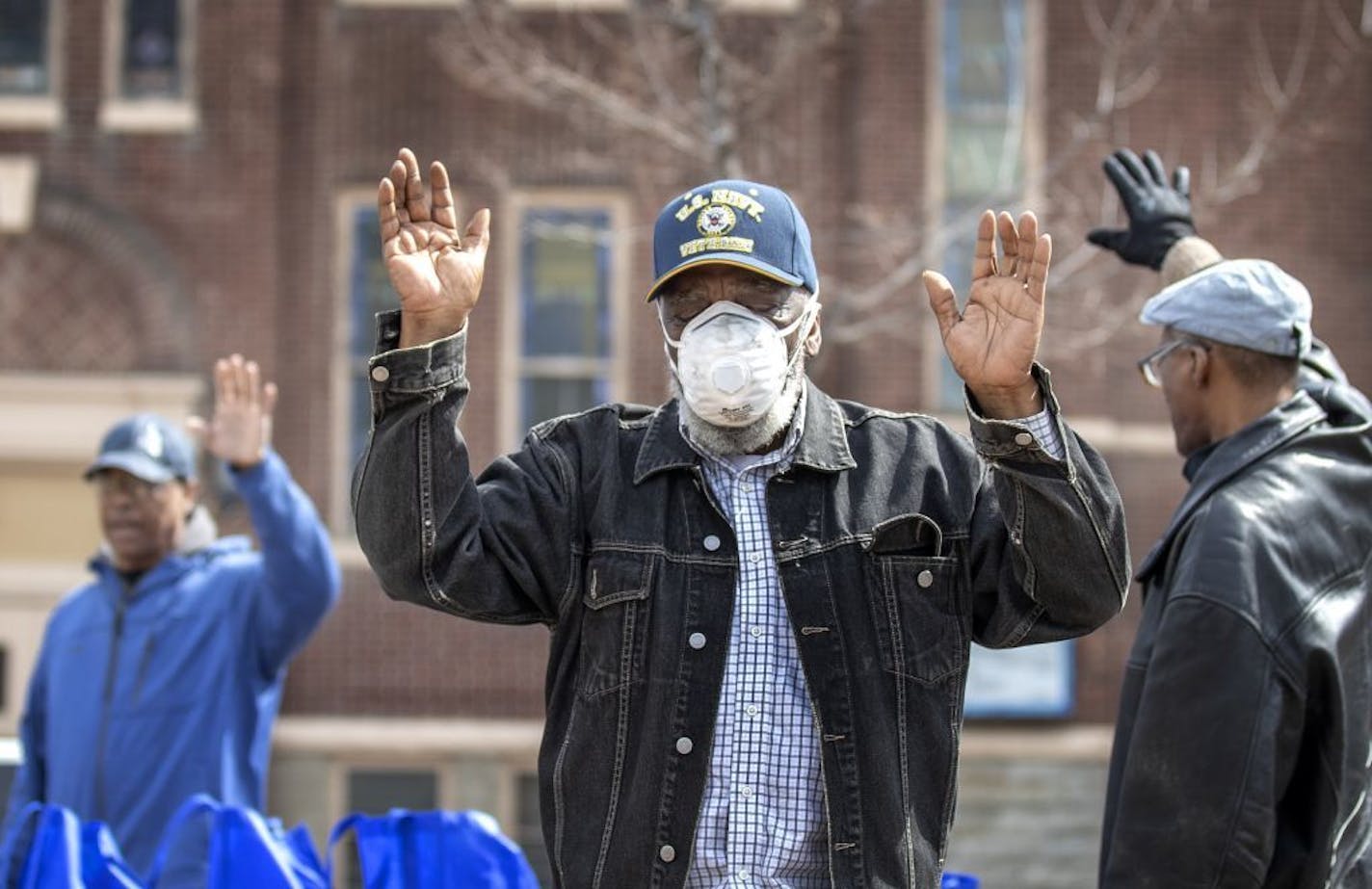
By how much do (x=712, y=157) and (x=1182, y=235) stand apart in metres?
4.34

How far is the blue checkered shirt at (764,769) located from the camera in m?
3.09

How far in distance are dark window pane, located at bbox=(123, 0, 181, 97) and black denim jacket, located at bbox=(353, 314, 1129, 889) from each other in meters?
9.87

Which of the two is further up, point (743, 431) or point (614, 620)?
point (743, 431)

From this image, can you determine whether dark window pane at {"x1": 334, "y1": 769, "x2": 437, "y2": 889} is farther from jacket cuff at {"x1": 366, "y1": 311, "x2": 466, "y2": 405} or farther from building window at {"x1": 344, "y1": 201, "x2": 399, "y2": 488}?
jacket cuff at {"x1": 366, "y1": 311, "x2": 466, "y2": 405}

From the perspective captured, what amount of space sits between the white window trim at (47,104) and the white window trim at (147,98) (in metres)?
0.28

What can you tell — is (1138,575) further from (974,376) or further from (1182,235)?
(1182,235)

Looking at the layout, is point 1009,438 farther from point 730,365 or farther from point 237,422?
point 237,422

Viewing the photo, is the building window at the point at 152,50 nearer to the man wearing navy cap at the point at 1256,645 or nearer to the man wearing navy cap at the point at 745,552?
the man wearing navy cap at the point at 745,552

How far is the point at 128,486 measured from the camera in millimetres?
5758

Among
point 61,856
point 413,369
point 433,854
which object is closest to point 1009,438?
point 413,369

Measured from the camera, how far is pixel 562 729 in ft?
10.7

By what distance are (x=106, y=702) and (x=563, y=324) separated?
712 centimetres

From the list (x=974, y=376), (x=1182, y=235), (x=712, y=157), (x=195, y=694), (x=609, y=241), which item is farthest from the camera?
(x=609, y=241)

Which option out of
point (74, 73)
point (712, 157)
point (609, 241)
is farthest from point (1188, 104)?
point (74, 73)
